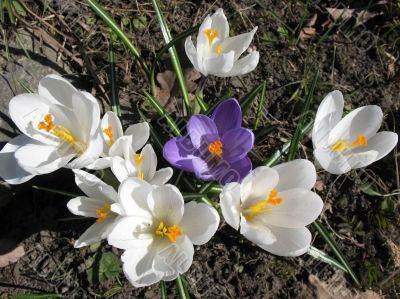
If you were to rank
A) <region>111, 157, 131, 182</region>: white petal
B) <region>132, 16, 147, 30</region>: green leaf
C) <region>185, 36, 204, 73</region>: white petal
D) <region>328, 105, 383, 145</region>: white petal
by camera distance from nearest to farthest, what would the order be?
1. <region>111, 157, 131, 182</region>: white petal
2. <region>185, 36, 204, 73</region>: white petal
3. <region>328, 105, 383, 145</region>: white petal
4. <region>132, 16, 147, 30</region>: green leaf

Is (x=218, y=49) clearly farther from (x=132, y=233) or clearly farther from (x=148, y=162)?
(x=132, y=233)

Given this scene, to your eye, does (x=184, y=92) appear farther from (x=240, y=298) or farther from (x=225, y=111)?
(x=240, y=298)

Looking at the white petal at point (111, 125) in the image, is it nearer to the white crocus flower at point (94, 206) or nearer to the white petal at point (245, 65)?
the white crocus flower at point (94, 206)

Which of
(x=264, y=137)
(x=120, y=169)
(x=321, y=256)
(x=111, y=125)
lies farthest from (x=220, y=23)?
(x=321, y=256)

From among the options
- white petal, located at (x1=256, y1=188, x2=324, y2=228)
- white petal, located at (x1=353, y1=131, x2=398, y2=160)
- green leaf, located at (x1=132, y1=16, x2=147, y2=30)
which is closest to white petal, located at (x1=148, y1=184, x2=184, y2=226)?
white petal, located at (x1=256, y1=188, x2=324, y2=228)

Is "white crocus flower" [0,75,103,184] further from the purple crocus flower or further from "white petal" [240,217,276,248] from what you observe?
"white petal" [240,217,276,248]

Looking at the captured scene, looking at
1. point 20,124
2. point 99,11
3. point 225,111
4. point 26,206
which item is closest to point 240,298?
point 225,111
